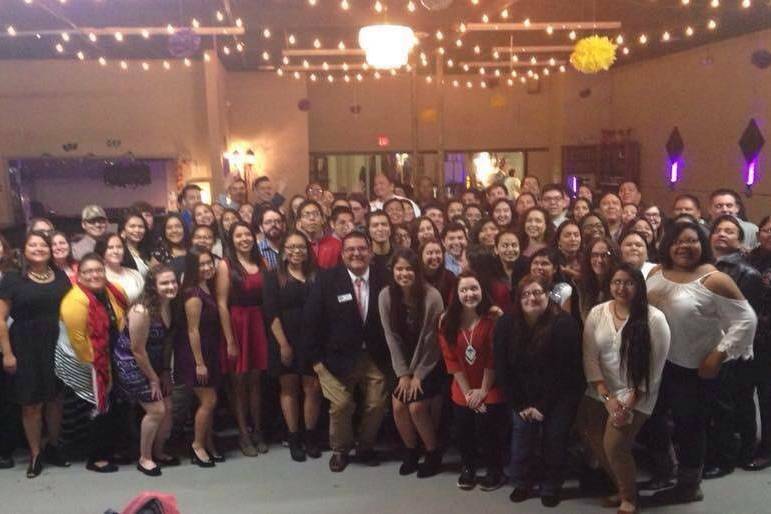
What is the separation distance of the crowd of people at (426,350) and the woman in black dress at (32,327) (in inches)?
0.4

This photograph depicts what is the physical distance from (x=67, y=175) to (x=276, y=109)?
3.78 meters

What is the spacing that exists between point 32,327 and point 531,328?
8.86 feet

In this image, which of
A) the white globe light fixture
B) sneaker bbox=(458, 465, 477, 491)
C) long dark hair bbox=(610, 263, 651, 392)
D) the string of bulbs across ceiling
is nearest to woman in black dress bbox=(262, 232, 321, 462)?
sneaker bbox=(458, 465, 477, 491)

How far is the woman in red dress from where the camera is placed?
152 inches

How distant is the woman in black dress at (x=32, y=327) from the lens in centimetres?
362

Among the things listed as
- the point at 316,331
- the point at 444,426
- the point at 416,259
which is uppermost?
the point at 416,259

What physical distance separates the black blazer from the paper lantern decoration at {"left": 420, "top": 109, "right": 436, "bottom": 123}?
10045mm

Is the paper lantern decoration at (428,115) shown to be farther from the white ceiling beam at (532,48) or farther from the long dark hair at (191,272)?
the long dark hair at (191,272)

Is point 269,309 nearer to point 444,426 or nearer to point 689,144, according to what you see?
point 444,426

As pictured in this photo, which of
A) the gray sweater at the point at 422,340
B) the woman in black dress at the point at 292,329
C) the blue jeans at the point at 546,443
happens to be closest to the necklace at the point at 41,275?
the woman in black dress at the point at 292,329


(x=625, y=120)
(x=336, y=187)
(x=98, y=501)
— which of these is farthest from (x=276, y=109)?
(x=98, y=501)

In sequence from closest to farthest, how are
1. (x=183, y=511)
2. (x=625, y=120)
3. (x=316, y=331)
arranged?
(x=183, y=511) → (x=316, y=331) → (x=625, y=120)

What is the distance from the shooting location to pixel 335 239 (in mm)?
4562

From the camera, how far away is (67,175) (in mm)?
10711
